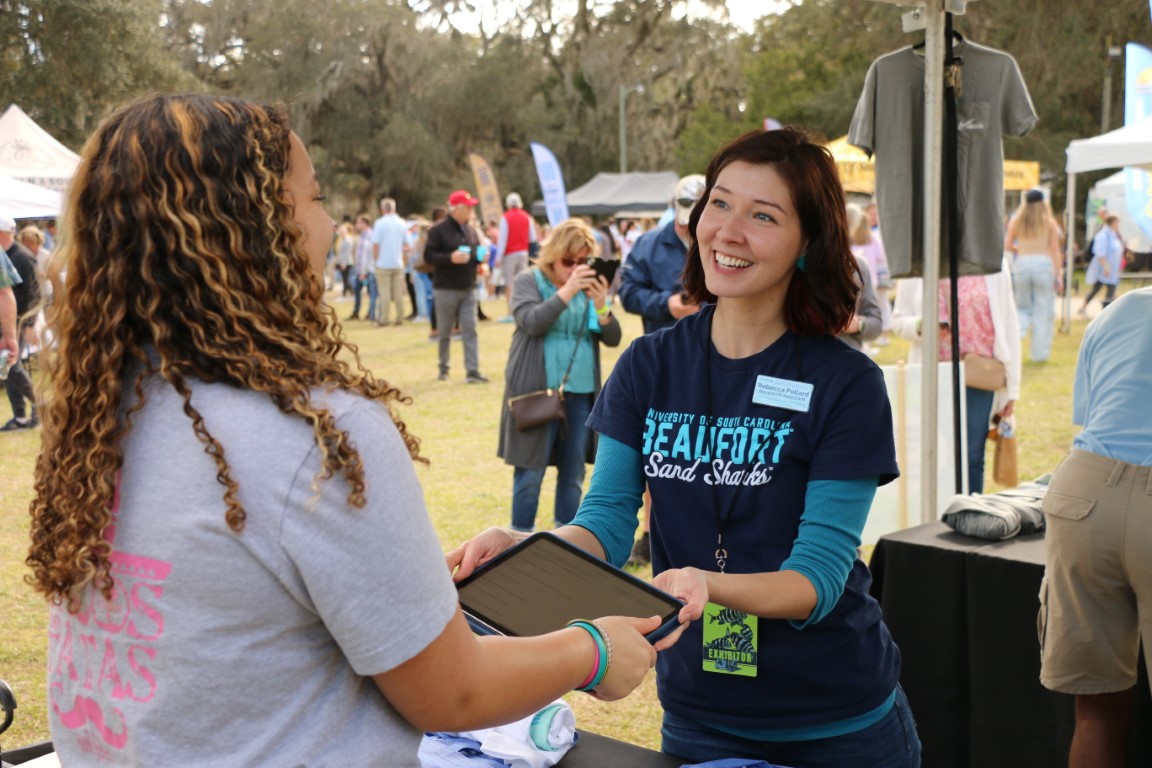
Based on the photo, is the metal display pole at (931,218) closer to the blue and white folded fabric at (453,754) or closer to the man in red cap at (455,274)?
the blue and white folded fabric at (453,754)

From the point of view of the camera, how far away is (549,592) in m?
1.65

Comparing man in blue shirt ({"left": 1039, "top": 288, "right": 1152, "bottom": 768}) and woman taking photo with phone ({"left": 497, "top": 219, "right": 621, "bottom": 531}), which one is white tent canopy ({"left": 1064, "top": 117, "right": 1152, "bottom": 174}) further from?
woman taking photo with phone ({"left": 497, "top": 219, "right": 621, "bottom": 531})

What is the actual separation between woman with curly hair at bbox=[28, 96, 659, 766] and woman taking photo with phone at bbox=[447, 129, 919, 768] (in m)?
0.57

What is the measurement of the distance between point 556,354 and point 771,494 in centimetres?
388

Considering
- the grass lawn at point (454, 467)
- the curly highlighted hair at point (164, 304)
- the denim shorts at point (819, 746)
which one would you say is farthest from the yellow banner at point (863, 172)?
the curly highlighted hair at point (164, 304)

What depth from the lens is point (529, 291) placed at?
5.80 meters

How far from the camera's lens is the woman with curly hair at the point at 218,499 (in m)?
1.14

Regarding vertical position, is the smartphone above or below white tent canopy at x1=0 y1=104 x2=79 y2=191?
below

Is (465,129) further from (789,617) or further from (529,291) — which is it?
(789,617)

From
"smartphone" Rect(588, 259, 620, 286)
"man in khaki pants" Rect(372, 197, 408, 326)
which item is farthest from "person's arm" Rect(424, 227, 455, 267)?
"smartphone" Rect(588, 259, 620, 286)

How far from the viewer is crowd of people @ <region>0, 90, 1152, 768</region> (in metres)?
1.15

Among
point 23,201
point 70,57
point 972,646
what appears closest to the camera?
point 972,646

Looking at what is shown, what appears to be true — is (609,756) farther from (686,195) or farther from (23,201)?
(23,201)

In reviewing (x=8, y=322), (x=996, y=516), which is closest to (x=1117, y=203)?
(x=8, y=322)
